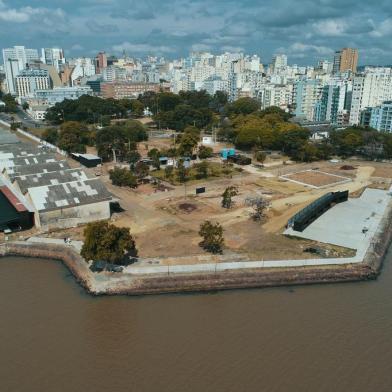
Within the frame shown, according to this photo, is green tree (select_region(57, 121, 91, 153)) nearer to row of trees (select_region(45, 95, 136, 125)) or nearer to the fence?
the fence

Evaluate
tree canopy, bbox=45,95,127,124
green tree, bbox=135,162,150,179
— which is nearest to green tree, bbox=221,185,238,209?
green tree, bbox=135,162,150,179

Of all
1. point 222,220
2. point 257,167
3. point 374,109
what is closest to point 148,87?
point 374,109

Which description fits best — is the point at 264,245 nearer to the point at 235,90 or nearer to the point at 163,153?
the point at 163,153

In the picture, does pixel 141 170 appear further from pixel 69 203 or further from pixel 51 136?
pixel 51 136

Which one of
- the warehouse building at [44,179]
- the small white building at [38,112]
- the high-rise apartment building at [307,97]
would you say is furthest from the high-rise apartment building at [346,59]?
the warehouse building at [44,179]

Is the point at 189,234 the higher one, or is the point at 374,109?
the point at 374,109

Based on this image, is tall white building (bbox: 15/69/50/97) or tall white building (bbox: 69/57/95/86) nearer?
tall white building (bbox: 15/69/50/97)
